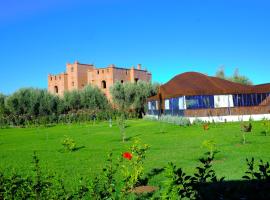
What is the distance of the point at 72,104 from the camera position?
1906 inches

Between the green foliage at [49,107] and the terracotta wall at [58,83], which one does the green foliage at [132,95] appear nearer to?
the green foliage at [49,107]

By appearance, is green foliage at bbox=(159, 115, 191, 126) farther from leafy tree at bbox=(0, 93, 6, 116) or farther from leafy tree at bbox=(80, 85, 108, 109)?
leafy tree at bbox=(0, 93, 6, 116)

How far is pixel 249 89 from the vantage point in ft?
100.0

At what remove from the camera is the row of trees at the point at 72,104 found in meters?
41.7

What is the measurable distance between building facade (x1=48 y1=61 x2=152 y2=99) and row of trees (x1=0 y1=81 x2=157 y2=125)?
4165mm

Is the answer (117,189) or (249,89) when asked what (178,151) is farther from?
(249,89)

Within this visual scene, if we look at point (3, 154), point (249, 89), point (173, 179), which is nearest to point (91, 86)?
point (249, 89)

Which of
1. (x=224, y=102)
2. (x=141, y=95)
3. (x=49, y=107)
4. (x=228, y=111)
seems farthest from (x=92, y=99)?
(x=228, y=111)

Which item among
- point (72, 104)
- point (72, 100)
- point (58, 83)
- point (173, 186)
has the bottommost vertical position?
point (173, 186)

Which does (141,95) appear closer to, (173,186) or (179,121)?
(179,121)

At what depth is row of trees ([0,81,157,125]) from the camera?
4172 cm

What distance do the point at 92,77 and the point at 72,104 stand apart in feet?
27.2

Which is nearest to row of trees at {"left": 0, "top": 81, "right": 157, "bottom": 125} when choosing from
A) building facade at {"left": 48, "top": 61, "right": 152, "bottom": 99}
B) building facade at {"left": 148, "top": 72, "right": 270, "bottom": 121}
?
building facade at {"left": 48, "top": 61, "right": 152, "bottom": 99}

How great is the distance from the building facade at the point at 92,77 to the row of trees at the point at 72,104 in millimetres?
4165
